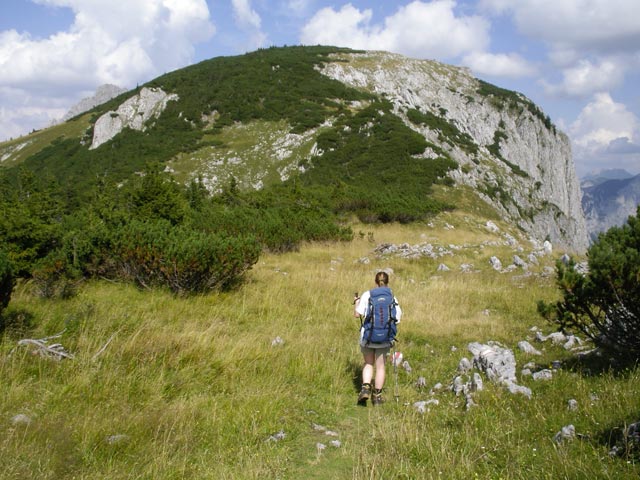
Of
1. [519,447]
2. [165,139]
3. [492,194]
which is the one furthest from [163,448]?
[165,139]

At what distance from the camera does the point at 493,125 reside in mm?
68500

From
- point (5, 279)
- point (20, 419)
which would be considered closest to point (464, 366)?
point (20, 419)

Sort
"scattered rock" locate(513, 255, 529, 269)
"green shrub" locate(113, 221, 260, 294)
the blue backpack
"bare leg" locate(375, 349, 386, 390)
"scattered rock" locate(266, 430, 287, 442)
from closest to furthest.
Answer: "scattered rock" locate(266, 430, 287, 442), "bare leg" locate(375, 349, 386, 390), the blue backpack, "green shrub" locate(113, 221, 260, 294), "scattered rock" locate(513, 255, 529, 269)

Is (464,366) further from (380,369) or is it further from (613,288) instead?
(613,288)

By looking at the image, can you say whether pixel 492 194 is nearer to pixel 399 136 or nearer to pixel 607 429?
pixel 399 136

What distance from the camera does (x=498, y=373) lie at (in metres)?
4.95

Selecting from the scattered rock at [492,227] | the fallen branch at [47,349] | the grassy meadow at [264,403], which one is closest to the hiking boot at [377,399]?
the grassy meadow at [264,403]

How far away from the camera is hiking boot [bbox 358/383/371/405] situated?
4.84 m

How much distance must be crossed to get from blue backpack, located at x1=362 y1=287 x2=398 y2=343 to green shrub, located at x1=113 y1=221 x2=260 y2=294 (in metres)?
4.32

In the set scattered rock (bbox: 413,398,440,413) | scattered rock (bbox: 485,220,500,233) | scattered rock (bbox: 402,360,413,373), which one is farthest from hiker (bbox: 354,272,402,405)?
scattered rock (bbox: 485,220,500,233)

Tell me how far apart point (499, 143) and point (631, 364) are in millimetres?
66363

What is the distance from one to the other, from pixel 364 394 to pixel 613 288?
2.88m

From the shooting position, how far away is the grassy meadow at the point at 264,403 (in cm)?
320

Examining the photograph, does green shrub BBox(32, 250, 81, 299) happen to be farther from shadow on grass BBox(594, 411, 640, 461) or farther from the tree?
shadow on grass BBox(594, 411, 640, 461)
